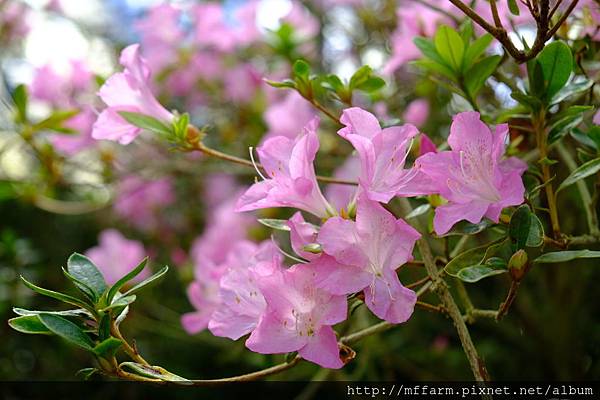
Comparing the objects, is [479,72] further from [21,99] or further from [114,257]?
[114,257]

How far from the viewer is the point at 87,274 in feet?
2.27

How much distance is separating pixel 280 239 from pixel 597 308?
0.79m

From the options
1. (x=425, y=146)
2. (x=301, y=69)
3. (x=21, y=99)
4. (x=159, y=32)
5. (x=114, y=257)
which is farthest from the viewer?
(x=159, y=32)

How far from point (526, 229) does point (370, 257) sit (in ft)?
0.50

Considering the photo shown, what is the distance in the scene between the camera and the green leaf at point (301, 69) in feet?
2.69

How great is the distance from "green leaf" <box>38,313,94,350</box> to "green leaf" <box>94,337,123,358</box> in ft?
0.04

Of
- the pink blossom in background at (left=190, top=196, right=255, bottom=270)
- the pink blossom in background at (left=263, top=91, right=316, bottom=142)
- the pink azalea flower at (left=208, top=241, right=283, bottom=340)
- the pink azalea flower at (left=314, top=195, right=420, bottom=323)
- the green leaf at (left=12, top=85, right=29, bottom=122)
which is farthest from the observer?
the pink blossom in background at (left=190, top=196, right=255, bottom=270)

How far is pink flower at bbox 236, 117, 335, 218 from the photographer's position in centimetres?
66

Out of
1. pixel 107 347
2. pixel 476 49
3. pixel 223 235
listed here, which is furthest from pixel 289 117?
pixel 107 347

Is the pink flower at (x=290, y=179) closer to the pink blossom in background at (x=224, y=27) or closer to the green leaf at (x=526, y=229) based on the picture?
the green leaf at (x=526, y=229)

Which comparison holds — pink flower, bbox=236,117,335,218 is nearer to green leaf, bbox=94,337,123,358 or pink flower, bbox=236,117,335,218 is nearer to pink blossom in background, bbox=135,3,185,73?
green leaf, bbox=94,337,123,358

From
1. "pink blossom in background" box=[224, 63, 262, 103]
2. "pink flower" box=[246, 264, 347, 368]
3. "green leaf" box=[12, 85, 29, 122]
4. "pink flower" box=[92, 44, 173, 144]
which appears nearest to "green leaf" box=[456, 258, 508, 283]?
"pink flower" box=[246, 264, 347, 368]

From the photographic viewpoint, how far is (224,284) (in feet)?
2.47

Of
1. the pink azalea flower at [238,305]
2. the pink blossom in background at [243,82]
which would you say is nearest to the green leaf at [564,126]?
the pink azalea flower at [238,305]
